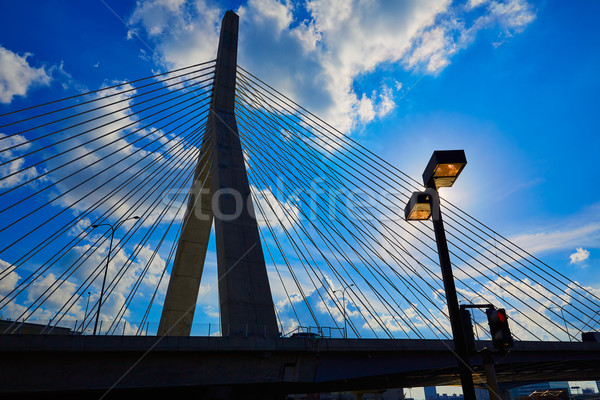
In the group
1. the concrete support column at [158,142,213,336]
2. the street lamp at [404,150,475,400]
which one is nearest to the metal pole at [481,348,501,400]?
the street lamp at [404,150,475,400]

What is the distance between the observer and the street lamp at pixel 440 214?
16.0ft

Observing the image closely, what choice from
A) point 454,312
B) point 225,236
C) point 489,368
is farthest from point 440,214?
point 225,236

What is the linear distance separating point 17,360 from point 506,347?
17.9 meters

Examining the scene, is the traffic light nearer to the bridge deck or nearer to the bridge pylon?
the bridge deck

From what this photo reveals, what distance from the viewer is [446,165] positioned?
17.8 feet

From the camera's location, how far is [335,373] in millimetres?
22203

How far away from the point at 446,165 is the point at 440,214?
27.3 inches

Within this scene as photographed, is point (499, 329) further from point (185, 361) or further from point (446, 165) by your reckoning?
point (185, 361)

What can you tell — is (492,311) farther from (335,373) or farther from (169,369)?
(335,373)

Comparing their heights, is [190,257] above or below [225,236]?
above

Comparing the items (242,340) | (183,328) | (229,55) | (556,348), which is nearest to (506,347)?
(242,340)

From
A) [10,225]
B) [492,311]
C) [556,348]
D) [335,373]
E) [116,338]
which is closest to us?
[492,311]

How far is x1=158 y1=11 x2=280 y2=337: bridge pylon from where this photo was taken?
69.5 ft

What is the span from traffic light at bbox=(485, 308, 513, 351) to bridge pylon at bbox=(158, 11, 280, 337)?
1644 centimetres
